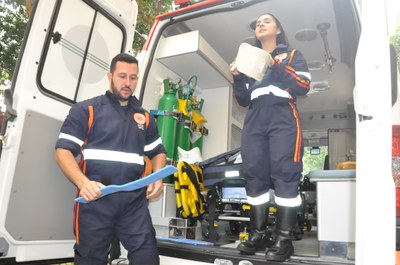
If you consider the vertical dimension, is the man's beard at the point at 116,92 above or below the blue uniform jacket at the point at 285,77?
below

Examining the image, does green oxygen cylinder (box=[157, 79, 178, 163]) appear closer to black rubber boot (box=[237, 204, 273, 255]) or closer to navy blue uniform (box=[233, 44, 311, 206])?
navy blue uniform (box=[233, 44, 311, 206])

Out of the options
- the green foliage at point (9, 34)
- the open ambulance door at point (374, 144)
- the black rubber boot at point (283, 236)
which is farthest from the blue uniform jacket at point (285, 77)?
the green foliage at point (9, 34)

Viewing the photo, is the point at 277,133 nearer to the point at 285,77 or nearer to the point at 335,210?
the point at 285,77

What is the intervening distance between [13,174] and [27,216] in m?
0.27

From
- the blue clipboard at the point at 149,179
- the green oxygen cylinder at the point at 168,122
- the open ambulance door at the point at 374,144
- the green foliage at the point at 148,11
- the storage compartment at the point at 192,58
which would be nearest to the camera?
the open ambulance door at the point at 374,144

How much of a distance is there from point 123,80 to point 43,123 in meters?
0.60

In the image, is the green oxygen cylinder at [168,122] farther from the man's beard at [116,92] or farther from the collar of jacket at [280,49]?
the collar of jacket at [280,49]

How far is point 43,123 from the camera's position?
7.16 ft

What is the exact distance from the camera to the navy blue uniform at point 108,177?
6.84 ft

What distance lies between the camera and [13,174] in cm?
199

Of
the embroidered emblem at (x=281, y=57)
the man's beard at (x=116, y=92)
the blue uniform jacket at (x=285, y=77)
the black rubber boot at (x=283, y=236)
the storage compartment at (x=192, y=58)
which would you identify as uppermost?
the storage compartment at (x=192, y=58)

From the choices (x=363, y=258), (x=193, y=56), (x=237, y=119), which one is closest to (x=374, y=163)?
(x=363, y=258)

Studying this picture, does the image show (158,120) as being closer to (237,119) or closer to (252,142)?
(252,142)

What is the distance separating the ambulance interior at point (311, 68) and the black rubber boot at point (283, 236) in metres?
0.16
